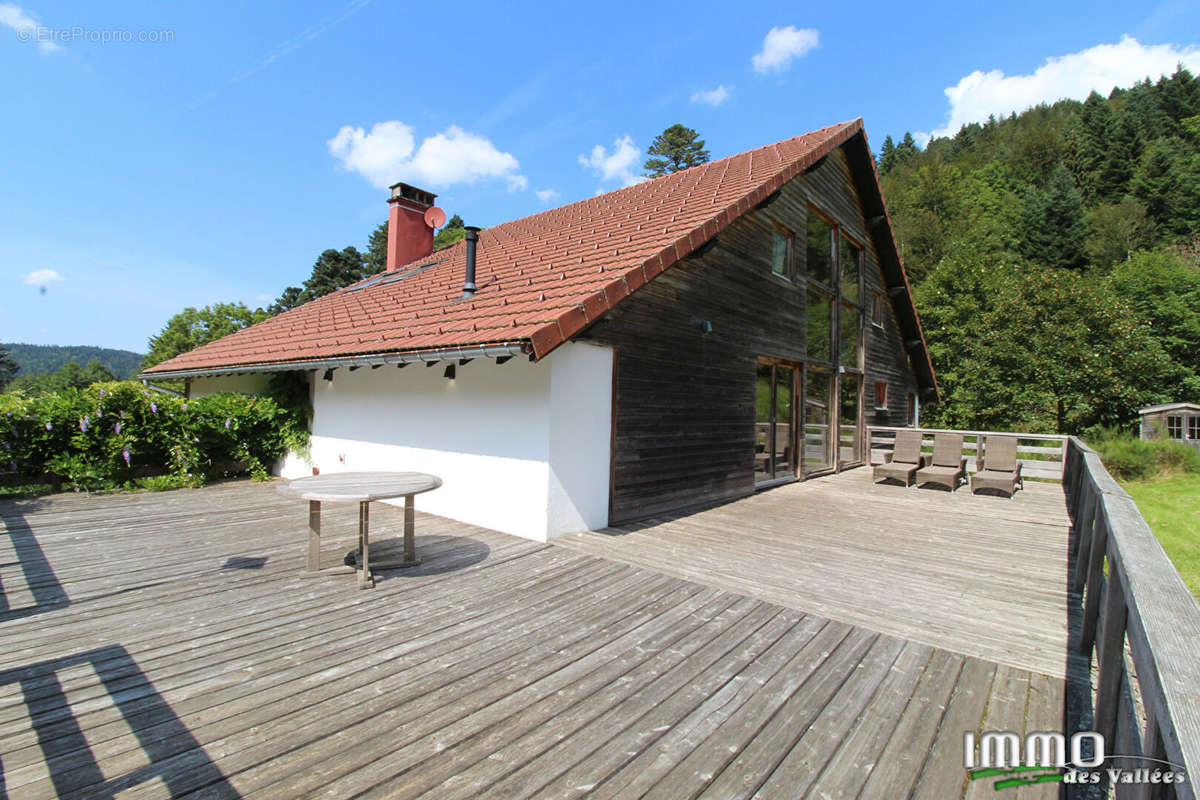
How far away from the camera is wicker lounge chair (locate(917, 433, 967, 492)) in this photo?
862 cm

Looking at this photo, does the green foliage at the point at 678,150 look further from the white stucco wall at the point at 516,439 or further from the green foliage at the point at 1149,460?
the white stucco wall at the point at 516,439

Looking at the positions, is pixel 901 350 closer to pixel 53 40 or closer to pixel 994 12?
pixel 994 12

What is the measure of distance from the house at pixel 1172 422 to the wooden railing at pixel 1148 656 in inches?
834

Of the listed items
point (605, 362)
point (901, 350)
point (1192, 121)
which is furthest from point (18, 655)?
point (1192, 121)

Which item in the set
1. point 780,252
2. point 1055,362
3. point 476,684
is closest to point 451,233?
point 780,252

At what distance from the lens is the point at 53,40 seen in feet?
20.8

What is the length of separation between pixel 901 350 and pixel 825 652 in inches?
556

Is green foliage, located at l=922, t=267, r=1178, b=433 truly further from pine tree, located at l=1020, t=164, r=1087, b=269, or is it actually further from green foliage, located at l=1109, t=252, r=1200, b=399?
pine tree, located at l=1020, t=164, r=1087, b=269

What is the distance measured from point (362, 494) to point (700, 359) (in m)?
4.55

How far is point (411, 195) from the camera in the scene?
13.1 meters

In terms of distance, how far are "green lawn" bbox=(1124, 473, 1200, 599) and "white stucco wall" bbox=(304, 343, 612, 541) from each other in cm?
650

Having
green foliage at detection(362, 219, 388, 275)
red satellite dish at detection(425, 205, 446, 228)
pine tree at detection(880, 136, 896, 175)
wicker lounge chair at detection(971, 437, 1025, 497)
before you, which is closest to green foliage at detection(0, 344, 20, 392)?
green foliage at detection(362, 219, 388, 275)

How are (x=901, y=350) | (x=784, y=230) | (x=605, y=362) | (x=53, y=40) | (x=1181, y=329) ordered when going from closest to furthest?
(x=605, y=362) < (x=53, y=40) < (x=784, y=230) < (x=901, y=350) < (x=1181, y=329)

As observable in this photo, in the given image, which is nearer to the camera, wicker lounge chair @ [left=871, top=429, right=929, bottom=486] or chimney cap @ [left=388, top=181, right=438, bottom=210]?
wicker lounge chair @ [left=871, top=429, right=929, bottom=486]
